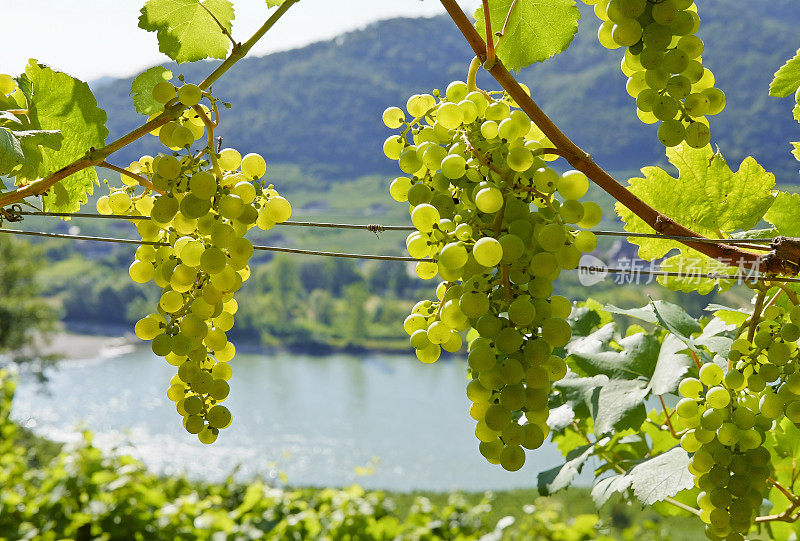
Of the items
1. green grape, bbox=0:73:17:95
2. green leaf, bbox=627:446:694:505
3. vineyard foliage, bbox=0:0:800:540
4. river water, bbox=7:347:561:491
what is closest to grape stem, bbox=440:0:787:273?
vineyard foliage, bbox=0:0:800:540

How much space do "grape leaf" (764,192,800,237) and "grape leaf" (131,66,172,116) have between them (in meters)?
0.58

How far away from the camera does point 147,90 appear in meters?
0.53

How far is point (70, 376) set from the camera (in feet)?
99.0

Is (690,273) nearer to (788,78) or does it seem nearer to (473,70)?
(788,78)

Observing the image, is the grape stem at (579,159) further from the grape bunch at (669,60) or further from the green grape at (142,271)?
the green grape at (142,271)

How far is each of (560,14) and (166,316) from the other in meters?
0.40

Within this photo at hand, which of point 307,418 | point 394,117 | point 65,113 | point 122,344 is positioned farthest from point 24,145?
point 122,344

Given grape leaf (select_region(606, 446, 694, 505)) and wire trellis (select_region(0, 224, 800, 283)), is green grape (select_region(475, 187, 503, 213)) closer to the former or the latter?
wire trellis (select_region(0, 224, 800, 283))

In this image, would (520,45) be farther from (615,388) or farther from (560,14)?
(615,388)

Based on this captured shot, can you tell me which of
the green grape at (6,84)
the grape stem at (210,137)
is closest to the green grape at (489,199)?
the grape stem at (210,137)

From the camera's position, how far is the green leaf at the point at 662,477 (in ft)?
2.06

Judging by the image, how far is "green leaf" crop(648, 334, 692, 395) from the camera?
0.68 m

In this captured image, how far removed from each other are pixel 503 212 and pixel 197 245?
0.23 m

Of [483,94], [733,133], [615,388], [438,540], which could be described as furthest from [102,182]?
[733,133]
